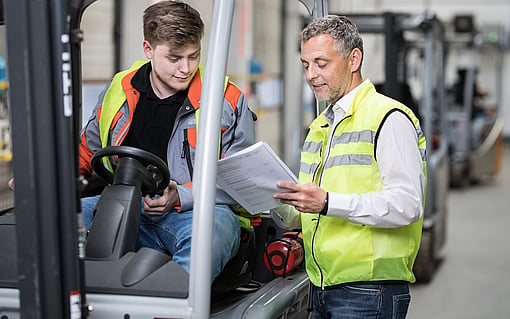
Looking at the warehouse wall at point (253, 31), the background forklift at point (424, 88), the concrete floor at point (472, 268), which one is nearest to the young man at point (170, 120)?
the warehouse wall at point (253, 31)

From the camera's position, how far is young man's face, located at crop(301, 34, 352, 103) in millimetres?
2785

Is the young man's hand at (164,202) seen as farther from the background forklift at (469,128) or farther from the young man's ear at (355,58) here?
the background forklift at (469,128)

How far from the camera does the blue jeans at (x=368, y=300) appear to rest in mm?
2805

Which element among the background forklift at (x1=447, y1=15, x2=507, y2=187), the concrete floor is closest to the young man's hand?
the concrete floor

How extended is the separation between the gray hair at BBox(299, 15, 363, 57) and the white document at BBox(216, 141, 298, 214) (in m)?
0.42

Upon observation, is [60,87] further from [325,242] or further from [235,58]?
[235,58]

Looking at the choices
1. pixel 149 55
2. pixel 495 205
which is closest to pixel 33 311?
pixel 149 55

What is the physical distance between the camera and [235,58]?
11.0 m

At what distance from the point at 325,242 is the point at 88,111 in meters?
1.73

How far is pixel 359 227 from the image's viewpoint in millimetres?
2820

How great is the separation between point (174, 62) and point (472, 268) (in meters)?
5.19

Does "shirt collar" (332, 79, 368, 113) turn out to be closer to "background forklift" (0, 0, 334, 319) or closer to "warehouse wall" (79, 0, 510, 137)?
"background forklift" (0, 0, 334, 319)

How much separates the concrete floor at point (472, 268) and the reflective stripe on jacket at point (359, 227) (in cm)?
330

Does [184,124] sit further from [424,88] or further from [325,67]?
[424,88]
